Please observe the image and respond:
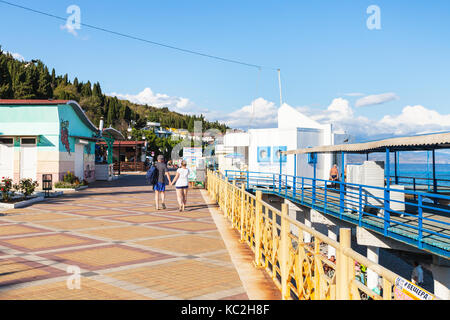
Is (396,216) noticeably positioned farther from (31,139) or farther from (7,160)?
(7,160)

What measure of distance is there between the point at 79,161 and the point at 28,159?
376 centimetres

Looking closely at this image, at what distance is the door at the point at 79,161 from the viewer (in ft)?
79.9

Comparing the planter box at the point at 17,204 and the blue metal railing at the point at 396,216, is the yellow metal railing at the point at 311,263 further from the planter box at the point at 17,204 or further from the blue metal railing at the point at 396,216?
the planter box at the point at 17,204

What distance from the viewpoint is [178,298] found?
4504 mm

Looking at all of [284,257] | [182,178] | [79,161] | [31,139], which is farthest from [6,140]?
[284,257]

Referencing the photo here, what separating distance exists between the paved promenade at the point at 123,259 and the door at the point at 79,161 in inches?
534

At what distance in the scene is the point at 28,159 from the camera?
70.7ft

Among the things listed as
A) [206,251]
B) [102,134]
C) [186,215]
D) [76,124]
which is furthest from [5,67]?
[206,251]

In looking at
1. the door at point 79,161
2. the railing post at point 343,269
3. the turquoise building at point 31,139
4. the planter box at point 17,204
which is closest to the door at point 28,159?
the turquoise building at point 31,139

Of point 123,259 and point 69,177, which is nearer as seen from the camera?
point 123,259

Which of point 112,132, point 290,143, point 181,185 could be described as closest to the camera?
point 181,185

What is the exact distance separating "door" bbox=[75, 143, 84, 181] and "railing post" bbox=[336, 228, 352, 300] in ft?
77.2
